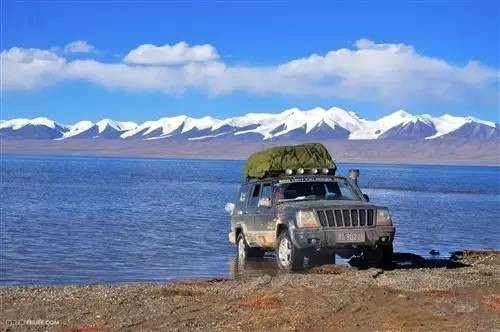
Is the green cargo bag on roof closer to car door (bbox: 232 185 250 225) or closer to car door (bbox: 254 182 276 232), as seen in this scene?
car door (bbox: 232 185 250 225)

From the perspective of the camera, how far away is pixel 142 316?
8.93 meters

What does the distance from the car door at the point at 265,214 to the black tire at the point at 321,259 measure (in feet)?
3.42

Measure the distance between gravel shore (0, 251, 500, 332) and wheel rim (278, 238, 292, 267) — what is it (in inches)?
60.6

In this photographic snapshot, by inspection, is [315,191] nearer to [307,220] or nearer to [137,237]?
[307,220]

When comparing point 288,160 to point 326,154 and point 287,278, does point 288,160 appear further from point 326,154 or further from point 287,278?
point 287,278

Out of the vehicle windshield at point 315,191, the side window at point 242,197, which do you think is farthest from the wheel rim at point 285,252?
the side window at point 242,197

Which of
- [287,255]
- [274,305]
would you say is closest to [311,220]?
[287,255]

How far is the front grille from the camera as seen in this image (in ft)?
44.6

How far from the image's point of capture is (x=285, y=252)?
14.2m

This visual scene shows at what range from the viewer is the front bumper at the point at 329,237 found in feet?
44.2

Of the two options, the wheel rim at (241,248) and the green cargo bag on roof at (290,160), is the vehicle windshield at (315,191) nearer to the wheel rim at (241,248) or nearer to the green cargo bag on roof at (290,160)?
the green cargo bag on roof at (290,160)

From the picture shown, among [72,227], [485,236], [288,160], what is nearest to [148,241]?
[72,227]

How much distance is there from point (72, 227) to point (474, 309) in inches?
733

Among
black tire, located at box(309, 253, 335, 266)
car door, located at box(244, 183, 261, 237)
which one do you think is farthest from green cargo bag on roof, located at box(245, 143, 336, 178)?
black tire, located at box(309, 253, 335, 266)
